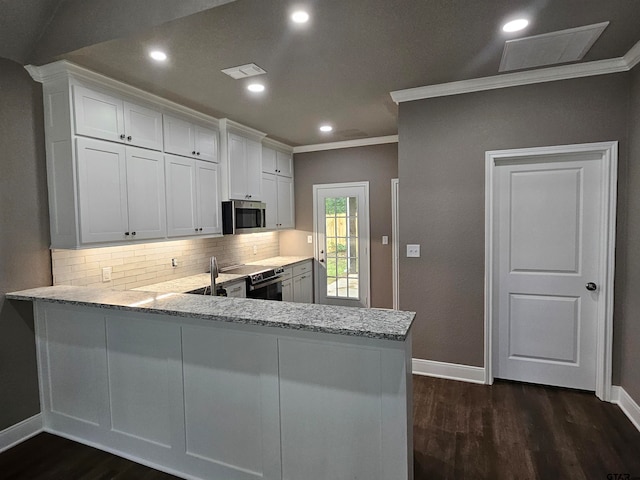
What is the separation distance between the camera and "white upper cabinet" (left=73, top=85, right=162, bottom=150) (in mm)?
2559

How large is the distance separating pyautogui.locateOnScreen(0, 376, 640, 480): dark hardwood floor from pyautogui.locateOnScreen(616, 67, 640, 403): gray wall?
12.8 inches

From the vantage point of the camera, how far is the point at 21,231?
96.3 inches

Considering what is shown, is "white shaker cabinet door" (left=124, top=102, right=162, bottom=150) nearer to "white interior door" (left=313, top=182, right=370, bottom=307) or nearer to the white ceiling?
the white ceiling

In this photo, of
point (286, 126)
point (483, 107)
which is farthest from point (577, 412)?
point (286, 126)

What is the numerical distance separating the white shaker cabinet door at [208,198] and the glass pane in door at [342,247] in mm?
1863

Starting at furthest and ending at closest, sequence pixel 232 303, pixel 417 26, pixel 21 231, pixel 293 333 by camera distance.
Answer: pixel 21 231, pixel 417 26, pixel 232 303, pixel 293 333

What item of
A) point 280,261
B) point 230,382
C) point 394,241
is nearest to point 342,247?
point 394,241

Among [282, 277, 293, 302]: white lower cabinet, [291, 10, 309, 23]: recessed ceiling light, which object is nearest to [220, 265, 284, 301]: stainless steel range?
[282, 277, 293, 302]: white lower cabinet

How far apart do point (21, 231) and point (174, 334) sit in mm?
1447

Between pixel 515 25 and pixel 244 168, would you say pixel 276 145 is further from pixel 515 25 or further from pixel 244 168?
pixel 515 25

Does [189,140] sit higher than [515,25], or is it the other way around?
[515,25]

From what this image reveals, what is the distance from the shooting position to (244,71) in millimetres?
2639

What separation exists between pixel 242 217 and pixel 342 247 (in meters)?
1.68

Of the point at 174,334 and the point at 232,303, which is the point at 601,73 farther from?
the point at 174,334
